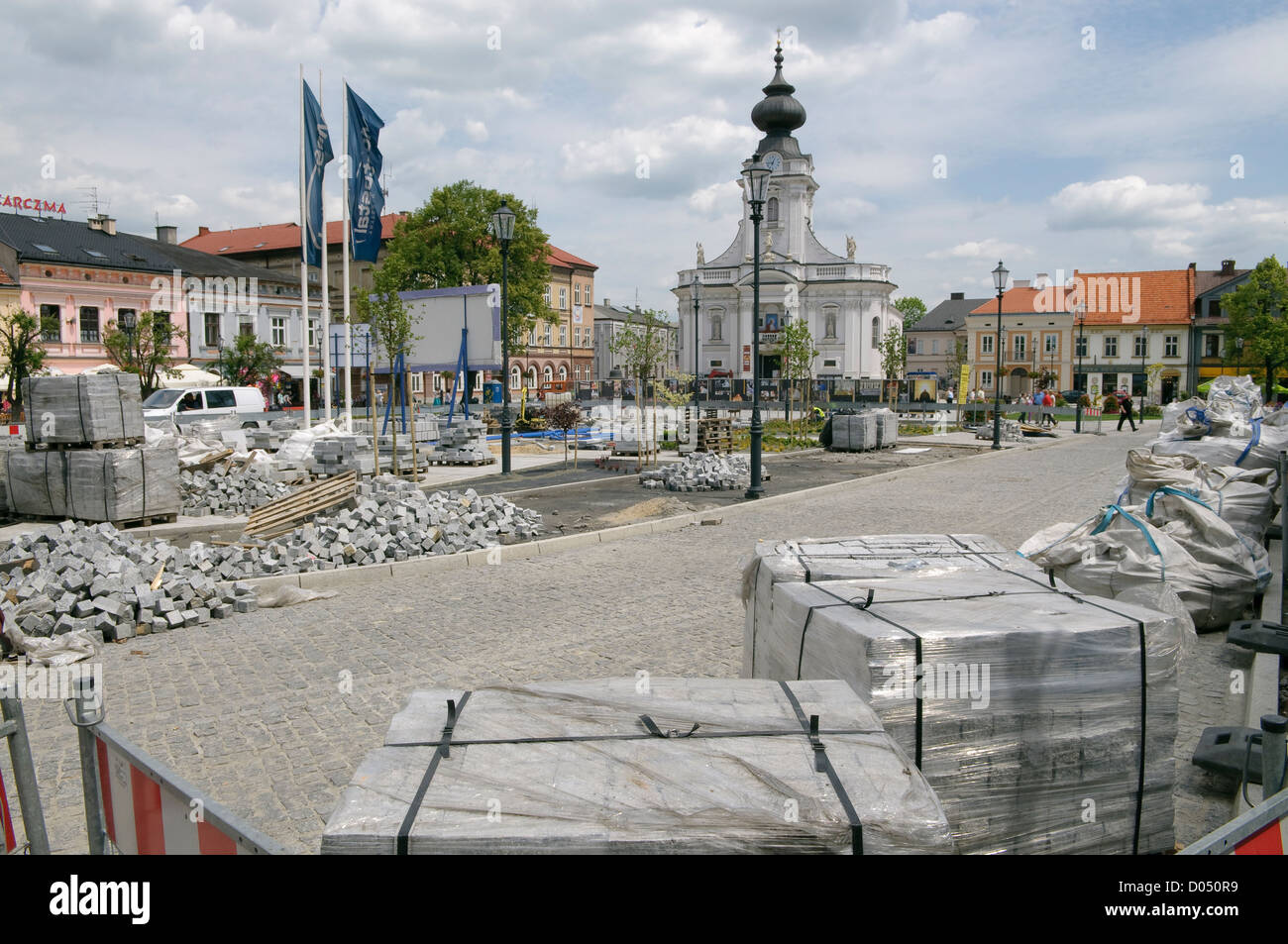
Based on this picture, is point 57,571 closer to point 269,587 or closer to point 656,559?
point 269,587

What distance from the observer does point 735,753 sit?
246cm

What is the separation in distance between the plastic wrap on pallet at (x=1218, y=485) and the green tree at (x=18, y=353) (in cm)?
3431

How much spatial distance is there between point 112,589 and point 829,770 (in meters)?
7.95

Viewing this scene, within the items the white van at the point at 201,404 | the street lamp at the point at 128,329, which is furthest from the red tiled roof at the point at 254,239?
the white van at the point at 201,404

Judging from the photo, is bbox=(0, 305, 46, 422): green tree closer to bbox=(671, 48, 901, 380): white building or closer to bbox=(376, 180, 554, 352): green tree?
bbox=(376, 180, 554, 352): green tree

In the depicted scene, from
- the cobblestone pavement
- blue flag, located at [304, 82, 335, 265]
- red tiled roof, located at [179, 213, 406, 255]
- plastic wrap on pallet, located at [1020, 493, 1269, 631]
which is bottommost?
the cobblestone pavement

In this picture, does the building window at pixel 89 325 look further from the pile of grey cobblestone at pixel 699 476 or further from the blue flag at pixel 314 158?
the pile of grey cobblestone at pixel 699 476

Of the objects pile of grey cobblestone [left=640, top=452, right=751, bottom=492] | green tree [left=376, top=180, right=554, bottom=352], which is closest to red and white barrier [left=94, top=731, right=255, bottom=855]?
pile of grey cobblestone [left=640, top=452, right=751, bottom=492]

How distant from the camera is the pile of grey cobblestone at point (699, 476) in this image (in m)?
18.4

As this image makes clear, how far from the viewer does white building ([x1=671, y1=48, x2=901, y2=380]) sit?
79875 mm

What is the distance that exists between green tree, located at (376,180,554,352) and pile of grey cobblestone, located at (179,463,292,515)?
42.4 metres

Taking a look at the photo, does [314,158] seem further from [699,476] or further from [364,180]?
[699,476]

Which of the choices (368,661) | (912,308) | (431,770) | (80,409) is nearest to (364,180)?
(80,409)
